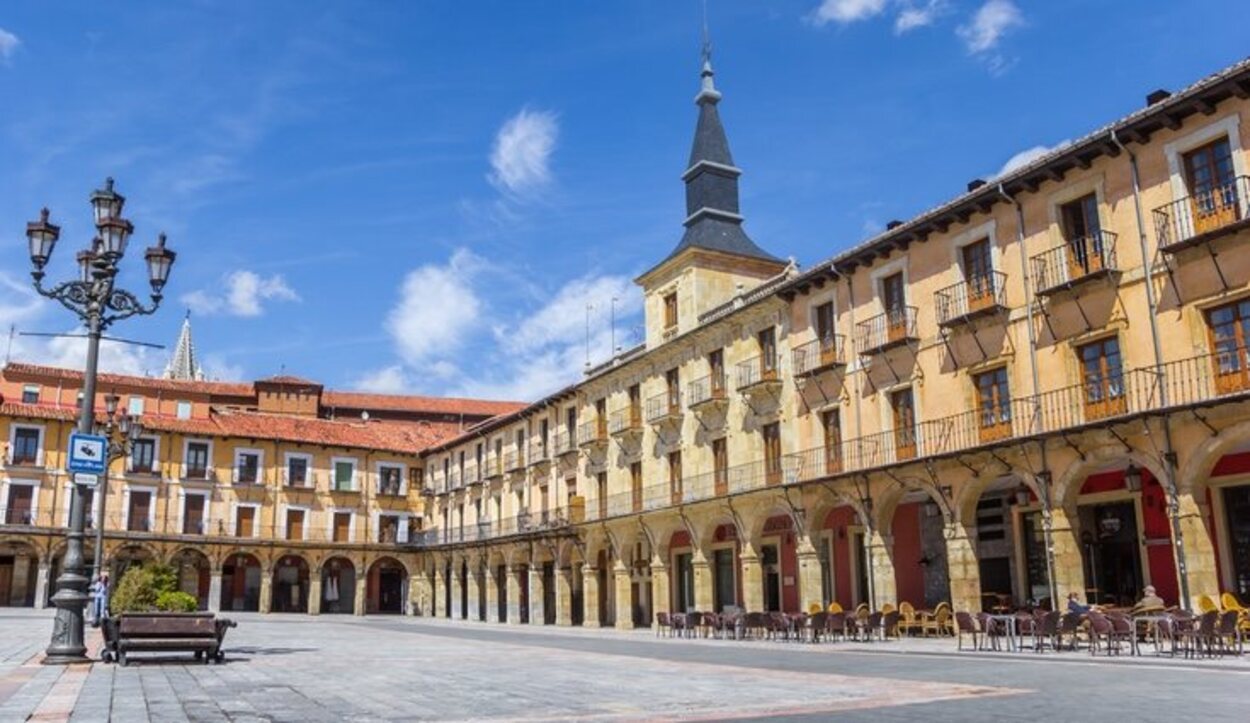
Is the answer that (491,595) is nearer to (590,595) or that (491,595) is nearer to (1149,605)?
(590,595)

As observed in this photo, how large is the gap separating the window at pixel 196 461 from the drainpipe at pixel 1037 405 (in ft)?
143

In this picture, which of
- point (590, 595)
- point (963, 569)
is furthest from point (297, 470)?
point (963, 569)

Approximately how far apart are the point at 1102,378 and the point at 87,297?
1838cm

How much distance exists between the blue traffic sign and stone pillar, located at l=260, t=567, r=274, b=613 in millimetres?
40968

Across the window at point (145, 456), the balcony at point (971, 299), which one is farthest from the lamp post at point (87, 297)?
the window at point (145, 456)

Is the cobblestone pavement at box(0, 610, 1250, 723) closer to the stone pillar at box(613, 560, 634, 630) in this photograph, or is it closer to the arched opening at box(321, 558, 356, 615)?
the stone pillar at box(613, 560, 634, 630)

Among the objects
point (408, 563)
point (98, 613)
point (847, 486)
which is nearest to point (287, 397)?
point (408, 563)

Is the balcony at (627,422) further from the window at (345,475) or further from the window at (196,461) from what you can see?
the window at (196,461)

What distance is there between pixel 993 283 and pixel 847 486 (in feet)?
20.9

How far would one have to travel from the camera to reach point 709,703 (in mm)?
10188

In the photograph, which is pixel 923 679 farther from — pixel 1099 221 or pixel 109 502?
pixel 109 502

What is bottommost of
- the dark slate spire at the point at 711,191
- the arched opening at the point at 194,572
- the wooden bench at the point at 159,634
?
the wooden bench at the point at 159,634

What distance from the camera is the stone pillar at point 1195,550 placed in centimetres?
1814

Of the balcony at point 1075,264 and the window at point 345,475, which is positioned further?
the window at point 345,475
